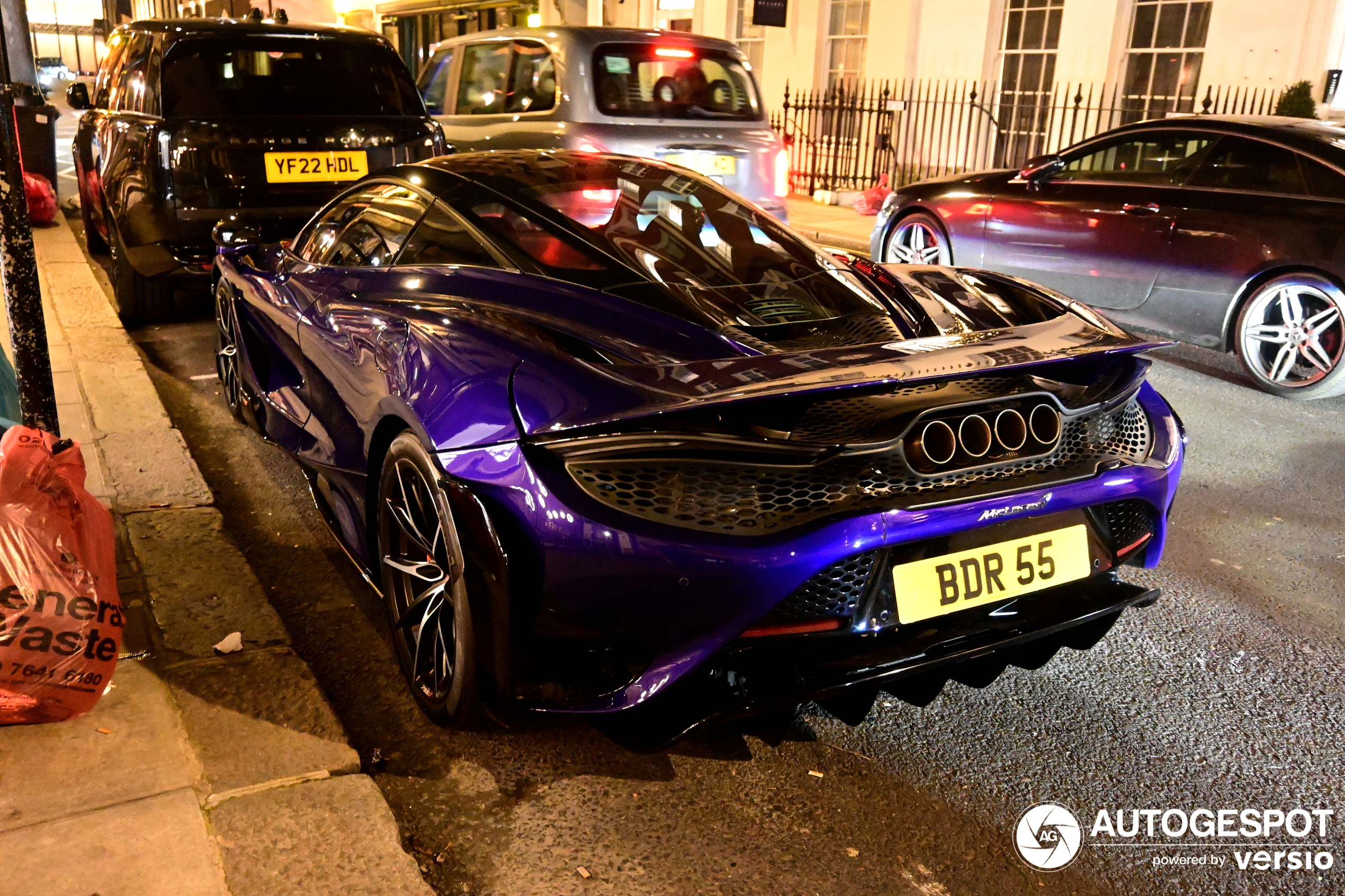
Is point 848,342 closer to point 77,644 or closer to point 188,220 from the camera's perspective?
point 77,644

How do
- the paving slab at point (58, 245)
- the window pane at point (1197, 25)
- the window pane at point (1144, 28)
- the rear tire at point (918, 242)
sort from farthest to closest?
1. the window pane at point (1144, 28)
2. the window pane at point (1197, 25)
3. the paving slab at point (58, 245)
4. the rear tire at point (918, 242)

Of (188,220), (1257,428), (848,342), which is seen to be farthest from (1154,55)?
(848,342)

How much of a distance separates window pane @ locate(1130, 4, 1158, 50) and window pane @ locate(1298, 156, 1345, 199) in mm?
7979

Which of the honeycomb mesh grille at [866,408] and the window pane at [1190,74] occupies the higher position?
the window pane at [1190,74]

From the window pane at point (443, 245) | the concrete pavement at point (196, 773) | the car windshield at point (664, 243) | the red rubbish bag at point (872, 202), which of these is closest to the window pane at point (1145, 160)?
the car windshield at point (664, 243)

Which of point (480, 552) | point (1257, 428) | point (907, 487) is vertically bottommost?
point (1257, 428)

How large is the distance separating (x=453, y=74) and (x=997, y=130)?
7884 mm

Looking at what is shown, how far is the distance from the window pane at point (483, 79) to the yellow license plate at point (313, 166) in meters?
2.51

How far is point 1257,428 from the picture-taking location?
5.77 m

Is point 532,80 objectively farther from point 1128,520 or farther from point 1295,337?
point 1128,520

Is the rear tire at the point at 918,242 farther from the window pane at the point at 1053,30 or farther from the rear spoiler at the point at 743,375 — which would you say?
the window pane at the point at 1053,30

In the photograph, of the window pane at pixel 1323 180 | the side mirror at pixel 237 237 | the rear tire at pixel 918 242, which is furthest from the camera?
the rear tire at pixel 918 242

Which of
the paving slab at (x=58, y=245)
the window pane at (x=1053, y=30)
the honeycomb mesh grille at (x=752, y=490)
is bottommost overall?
the paving slab at (x=58, y=245)

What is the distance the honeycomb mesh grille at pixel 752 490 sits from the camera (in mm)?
2383
